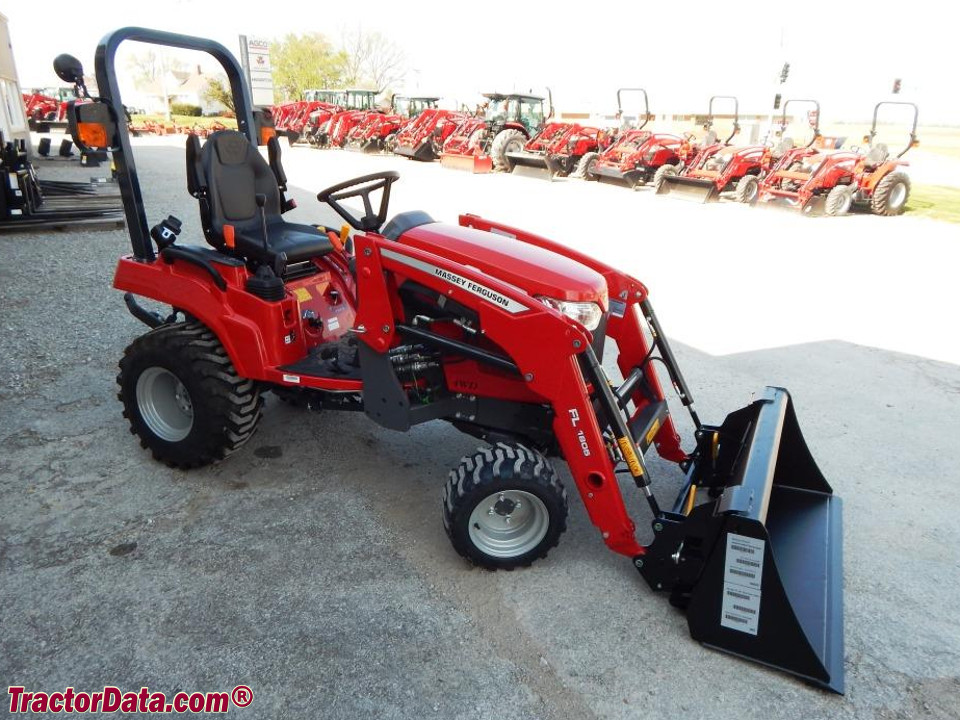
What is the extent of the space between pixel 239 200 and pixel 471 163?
49.3ft

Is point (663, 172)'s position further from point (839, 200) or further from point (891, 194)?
point (891, 194)

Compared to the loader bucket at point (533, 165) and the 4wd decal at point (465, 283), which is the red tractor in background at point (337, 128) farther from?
the 4wd decal at point (465, 283)

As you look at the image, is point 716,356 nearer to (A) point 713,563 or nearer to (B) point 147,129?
(A) point 713,563

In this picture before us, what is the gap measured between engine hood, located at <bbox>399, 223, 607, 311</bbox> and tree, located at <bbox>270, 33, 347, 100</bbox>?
198 feet

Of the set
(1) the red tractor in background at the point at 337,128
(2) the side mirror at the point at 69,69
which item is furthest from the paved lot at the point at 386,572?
(1) the red tractor in background at the point at 337,128

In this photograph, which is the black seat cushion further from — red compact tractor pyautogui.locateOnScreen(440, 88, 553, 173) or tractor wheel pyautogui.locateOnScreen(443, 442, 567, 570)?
red compact tractor pyautogui.locateOnScreen(440, 88, 553, 173)

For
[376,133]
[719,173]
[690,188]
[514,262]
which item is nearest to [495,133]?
[376,133]

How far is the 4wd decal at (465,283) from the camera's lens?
2.42m

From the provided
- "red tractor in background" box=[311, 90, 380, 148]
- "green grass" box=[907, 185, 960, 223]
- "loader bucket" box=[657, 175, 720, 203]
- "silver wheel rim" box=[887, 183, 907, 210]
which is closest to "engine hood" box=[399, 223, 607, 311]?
"loader bucket" box=[657, 175, 720, 203]

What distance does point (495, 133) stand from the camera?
18875 millimetres

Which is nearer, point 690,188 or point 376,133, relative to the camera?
point 690,188

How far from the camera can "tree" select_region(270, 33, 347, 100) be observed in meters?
57.7

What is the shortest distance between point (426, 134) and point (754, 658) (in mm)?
20123

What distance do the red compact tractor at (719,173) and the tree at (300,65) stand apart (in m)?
50.4
